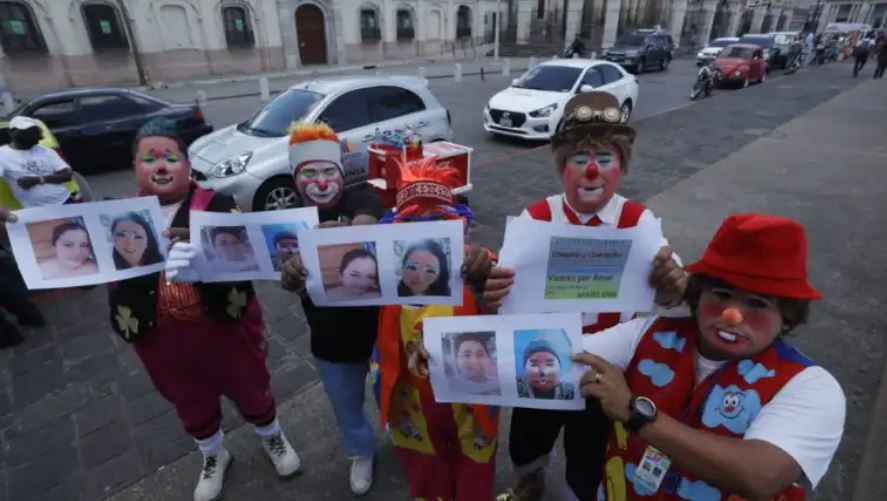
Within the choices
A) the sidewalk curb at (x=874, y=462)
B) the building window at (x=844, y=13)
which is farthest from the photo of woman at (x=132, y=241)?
the building window at (x=844, y=13)

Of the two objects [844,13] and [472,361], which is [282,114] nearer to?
[472,361]

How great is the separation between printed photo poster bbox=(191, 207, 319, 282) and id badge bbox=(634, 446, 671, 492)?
1478 mm

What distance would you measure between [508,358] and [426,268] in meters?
0.43

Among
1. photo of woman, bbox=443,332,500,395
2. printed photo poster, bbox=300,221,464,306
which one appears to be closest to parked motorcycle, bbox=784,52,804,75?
printed photo poster, bbox=300,221,464,306

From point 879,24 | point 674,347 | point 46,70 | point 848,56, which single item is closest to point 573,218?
point 674,347

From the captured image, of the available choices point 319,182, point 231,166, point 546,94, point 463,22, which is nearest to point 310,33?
point 463,22

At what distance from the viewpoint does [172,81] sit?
777 inches

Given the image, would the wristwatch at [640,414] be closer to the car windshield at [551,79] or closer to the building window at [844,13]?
the car windshield at [551,79]

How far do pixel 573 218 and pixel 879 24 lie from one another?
285 ft

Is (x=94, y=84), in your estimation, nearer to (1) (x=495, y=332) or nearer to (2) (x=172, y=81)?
(2) (x=172, y=81)

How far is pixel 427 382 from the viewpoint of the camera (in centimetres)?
194

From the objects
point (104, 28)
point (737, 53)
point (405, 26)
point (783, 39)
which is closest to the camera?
point (104, 28)

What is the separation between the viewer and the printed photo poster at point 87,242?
190 cm

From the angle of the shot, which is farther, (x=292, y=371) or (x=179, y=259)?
(x=292, y=371)
